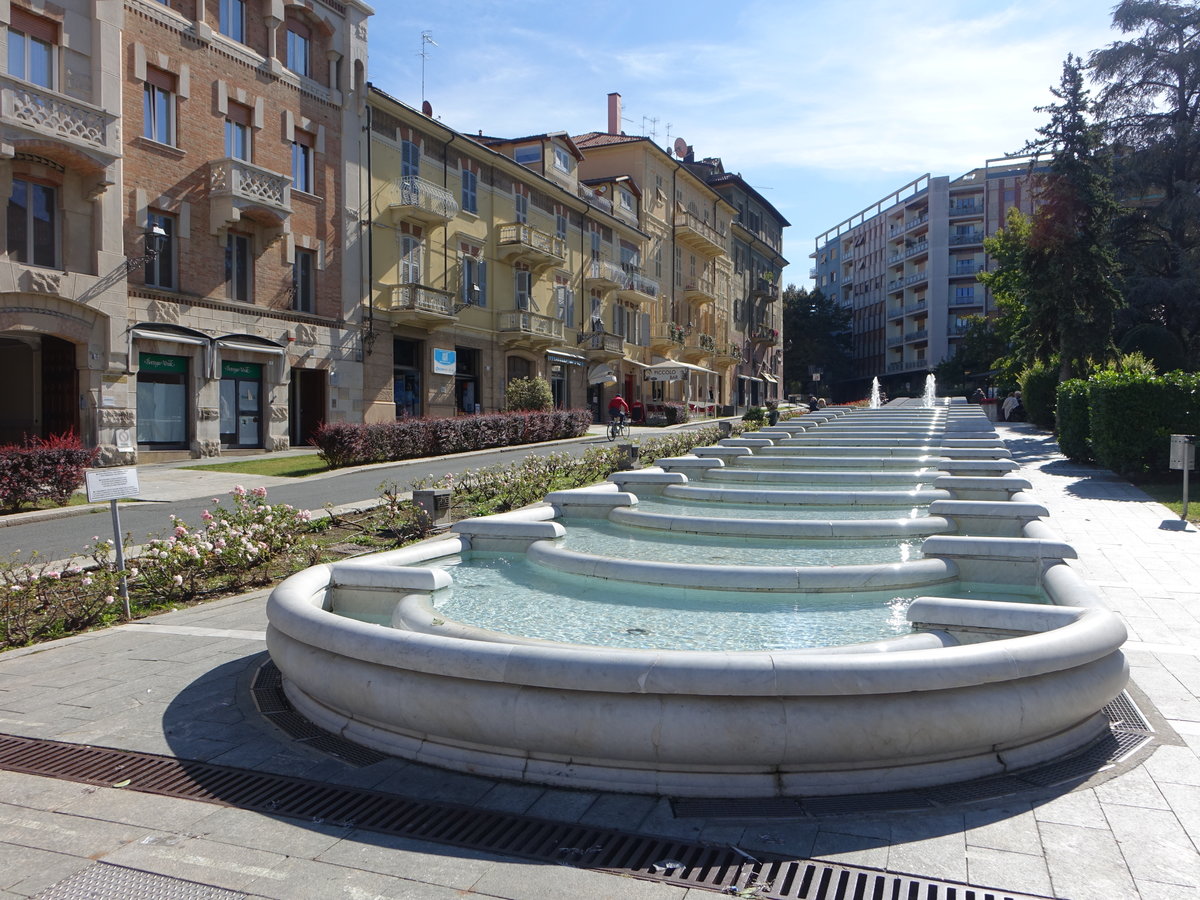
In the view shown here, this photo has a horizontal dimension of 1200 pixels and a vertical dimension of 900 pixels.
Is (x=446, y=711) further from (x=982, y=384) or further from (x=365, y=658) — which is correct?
(x=982, y=384)

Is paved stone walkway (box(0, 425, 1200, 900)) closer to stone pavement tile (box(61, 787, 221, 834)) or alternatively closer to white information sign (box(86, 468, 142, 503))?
stone pavement tile (box(61, 787, 221, 834))

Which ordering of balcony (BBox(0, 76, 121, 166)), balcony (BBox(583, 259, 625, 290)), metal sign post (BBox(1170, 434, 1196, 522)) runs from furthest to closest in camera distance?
balcony (BBox(583, 259, 625, 290)), balcony (BBox(0, 76, 121, 166)), metal sign post (BBox(1170, 434, 1196, 522))

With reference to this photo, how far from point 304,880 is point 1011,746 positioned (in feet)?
10.2

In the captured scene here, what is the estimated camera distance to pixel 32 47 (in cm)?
1938

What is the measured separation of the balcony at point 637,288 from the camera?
4619 cm

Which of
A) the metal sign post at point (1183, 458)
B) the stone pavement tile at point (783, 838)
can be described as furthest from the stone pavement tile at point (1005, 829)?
the metal sign post at point (1183, 458)

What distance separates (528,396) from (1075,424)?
1864cm

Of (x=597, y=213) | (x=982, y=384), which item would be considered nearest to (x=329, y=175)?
(x=597, y=213)

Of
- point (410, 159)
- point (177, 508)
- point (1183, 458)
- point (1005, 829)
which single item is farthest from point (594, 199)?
point (1005, 829)

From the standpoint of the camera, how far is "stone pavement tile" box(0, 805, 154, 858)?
11.0 ft

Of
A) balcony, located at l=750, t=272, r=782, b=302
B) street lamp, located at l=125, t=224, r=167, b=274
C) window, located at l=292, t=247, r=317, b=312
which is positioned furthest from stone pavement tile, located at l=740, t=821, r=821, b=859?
balcony, located at l=750, t=272, r=782, b=302

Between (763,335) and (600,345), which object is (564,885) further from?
(763,335)

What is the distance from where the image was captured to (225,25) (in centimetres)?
2431

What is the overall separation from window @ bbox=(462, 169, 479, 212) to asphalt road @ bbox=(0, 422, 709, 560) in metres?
14.3
